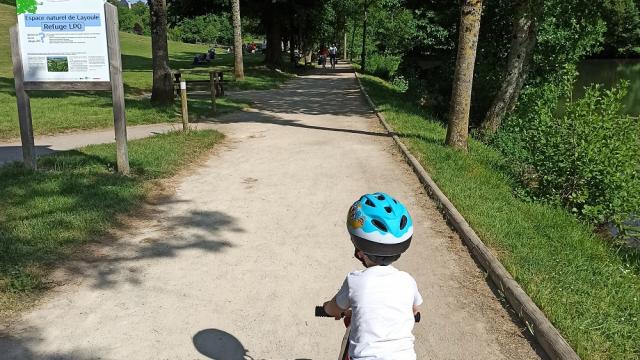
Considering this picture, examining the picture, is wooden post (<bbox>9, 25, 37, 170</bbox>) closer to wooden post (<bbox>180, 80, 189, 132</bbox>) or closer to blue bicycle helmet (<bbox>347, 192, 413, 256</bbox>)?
wooden post (<bbox>180, 80, 189, 132</bbox>)

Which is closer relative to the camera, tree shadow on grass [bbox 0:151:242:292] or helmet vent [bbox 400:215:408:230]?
helmet vent [bbox 400:215:408:230]

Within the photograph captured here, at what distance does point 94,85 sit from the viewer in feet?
24.8

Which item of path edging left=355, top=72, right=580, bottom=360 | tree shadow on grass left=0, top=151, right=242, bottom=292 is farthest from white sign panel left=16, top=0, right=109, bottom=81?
path edging left=355, top=72, right=580, bottom=360

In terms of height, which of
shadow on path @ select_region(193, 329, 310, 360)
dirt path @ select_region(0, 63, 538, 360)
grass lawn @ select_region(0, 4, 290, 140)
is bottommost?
shadow on path @ select_region(193, 329, 310, 360)

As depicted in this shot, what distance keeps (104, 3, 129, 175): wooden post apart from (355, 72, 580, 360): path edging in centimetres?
468

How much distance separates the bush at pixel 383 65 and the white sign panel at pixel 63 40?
99.5 feet

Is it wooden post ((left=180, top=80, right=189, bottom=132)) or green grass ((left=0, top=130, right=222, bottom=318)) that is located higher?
wooden post ((left=180, top=80, right=189, bottom=132))

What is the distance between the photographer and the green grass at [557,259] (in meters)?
3.87

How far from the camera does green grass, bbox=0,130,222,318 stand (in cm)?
462

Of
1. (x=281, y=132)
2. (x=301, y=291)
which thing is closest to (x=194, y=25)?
(x=281, y=132)

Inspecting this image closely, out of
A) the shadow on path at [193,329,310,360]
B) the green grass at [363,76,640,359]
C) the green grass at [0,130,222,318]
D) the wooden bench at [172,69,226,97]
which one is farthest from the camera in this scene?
the wooden bench at [172,69,226,97]

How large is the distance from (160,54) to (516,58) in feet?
32.5

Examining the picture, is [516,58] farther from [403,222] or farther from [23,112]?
[403,222]

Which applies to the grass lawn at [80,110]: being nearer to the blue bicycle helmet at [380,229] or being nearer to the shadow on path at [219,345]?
A: the shadow on path at [219,345]
